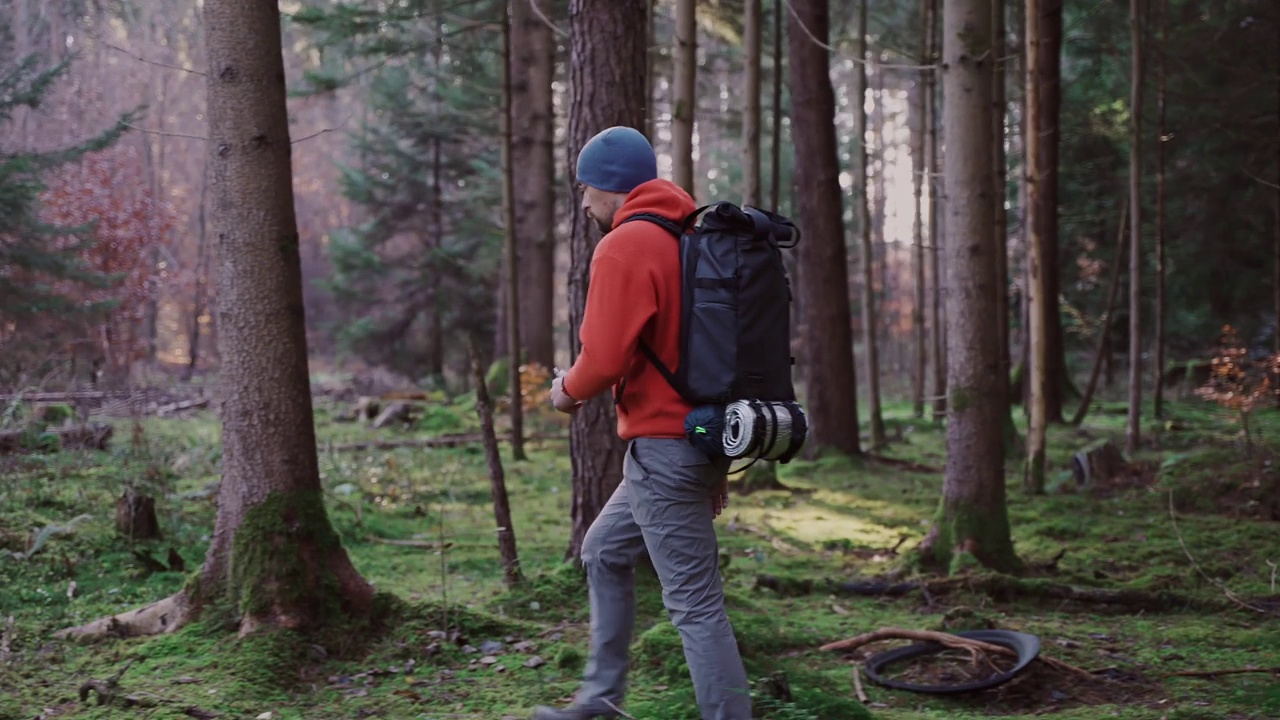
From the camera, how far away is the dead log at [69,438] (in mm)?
8922

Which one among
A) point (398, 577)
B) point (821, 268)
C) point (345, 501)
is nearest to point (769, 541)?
point (398, 577)

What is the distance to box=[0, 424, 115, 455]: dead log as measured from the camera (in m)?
8.92

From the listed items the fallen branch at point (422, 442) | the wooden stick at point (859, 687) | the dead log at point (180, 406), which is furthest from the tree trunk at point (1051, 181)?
the dead log at point (180, 406)

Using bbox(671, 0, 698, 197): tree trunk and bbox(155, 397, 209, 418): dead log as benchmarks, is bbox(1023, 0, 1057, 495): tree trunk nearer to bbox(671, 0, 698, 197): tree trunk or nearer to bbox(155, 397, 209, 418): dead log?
bbox(671, 0, 698, 197): tree trunk

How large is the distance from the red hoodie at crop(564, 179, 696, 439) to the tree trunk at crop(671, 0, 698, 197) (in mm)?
4121

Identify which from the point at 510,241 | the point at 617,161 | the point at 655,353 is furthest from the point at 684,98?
the point at 510,241

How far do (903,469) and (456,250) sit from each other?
45.6 ft

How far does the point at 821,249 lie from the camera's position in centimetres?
1250

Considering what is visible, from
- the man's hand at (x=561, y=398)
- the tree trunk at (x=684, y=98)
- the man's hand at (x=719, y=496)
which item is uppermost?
the tree trunk at (x=684, y=98)

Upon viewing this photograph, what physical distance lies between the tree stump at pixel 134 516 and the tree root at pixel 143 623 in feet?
6.45

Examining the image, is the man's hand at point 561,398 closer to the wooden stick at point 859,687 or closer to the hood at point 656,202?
the hood at point 656,202

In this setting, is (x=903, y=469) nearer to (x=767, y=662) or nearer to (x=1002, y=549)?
(x=1002, y=549)

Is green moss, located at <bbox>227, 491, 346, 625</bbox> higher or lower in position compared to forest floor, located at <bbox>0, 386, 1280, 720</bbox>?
higher

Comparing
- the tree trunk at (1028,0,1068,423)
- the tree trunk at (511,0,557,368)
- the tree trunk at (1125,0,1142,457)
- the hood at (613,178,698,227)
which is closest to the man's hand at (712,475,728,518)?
the hood at (613,178,698,227)
